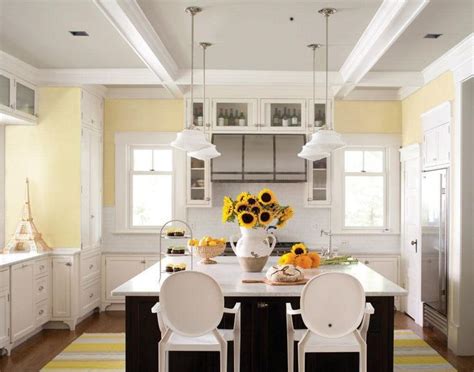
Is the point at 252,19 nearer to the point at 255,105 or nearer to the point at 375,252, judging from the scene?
the point at 255,105

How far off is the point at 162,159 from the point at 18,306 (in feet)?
8.94

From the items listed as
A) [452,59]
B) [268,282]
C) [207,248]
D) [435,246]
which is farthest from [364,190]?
[268,282]

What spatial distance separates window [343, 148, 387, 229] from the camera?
6.82m

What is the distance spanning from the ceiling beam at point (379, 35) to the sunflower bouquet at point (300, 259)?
6.16 feet

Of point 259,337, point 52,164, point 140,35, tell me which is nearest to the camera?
point 259,337

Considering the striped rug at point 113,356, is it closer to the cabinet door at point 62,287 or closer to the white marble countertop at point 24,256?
the cabinet door at point 62,287

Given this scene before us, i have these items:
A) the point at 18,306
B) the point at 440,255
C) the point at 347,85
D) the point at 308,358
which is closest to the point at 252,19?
the point at 347,85

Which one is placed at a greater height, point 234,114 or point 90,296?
point 234,114

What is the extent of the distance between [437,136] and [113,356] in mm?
3996

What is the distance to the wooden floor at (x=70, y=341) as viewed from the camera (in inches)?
175

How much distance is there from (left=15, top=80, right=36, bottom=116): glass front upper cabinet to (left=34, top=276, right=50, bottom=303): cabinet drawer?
1.84 m

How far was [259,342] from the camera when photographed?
A: 11.1 feet

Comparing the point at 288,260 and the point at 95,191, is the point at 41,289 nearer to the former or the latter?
the point at 95,191

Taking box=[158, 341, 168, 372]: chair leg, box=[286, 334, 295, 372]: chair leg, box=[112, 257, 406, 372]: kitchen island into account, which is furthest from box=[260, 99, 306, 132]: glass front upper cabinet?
box=[158, 341, 168, 372]: chair leg
